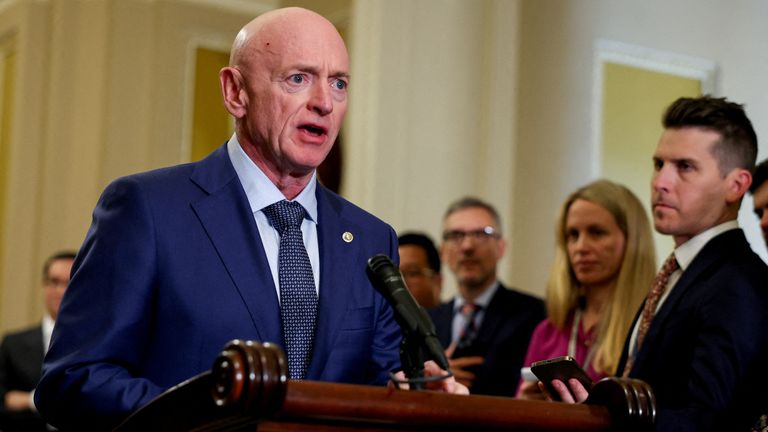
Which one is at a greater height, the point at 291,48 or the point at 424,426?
the point at 291,48

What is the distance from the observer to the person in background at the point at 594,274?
159 inches

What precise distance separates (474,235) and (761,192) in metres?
1.60

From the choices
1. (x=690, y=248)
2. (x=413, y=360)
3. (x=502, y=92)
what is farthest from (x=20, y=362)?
(x=413, y=360)

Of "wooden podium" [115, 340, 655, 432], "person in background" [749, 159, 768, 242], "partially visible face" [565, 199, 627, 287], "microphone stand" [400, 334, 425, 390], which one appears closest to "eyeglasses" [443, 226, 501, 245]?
"partially visible face" [565, 199, 627, 287]

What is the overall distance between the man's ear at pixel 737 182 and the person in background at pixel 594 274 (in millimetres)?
828

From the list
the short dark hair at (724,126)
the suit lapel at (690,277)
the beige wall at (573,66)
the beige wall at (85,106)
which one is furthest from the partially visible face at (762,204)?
the beige wall at (85,106)

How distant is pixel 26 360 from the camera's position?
6.73 meters

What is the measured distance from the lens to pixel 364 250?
2.39 meters

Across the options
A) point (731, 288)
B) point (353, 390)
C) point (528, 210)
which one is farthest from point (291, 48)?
point (528, 210)

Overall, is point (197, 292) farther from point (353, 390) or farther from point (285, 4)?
point (285, 4)

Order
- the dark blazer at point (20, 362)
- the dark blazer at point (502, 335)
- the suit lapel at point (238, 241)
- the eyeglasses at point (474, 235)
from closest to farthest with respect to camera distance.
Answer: the suit lapel at point (238, 241)
the dark blazer at point (502, 335)
the eyeglasses at point (474, 235)
the dark blazer at point (20, 362)

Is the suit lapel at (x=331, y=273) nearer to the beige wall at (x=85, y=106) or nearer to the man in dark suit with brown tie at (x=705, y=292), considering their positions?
the man in dark suit with brown tie at (x=705, y=292)

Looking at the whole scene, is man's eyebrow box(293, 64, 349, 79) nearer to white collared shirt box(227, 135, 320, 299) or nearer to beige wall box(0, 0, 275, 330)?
white collared shirt box(227, 135, 320, 299)

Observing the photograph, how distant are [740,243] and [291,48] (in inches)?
61.2
